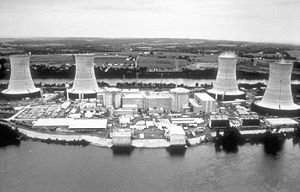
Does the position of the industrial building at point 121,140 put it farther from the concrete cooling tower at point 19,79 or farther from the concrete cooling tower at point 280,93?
the concrete cooling tower at point 19,79

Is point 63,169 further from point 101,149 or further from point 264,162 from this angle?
point 264,162

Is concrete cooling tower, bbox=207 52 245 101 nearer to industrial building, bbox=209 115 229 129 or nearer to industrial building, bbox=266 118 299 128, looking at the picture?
industrial building, bbox=266 118 299 128

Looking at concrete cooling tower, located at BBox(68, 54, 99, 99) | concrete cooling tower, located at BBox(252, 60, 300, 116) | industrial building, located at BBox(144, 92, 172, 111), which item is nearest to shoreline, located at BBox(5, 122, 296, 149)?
concrete cooling tower, located at BBox(252, 60, 300, 116)

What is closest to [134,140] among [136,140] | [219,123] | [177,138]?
[136,140]

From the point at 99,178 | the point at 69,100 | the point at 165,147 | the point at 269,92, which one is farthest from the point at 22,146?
the point at 269,92

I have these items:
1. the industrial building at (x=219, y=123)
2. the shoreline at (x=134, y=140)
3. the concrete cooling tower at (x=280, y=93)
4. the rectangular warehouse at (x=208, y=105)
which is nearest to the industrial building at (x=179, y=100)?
the rectangular warehouse at (x=208, y=105)
